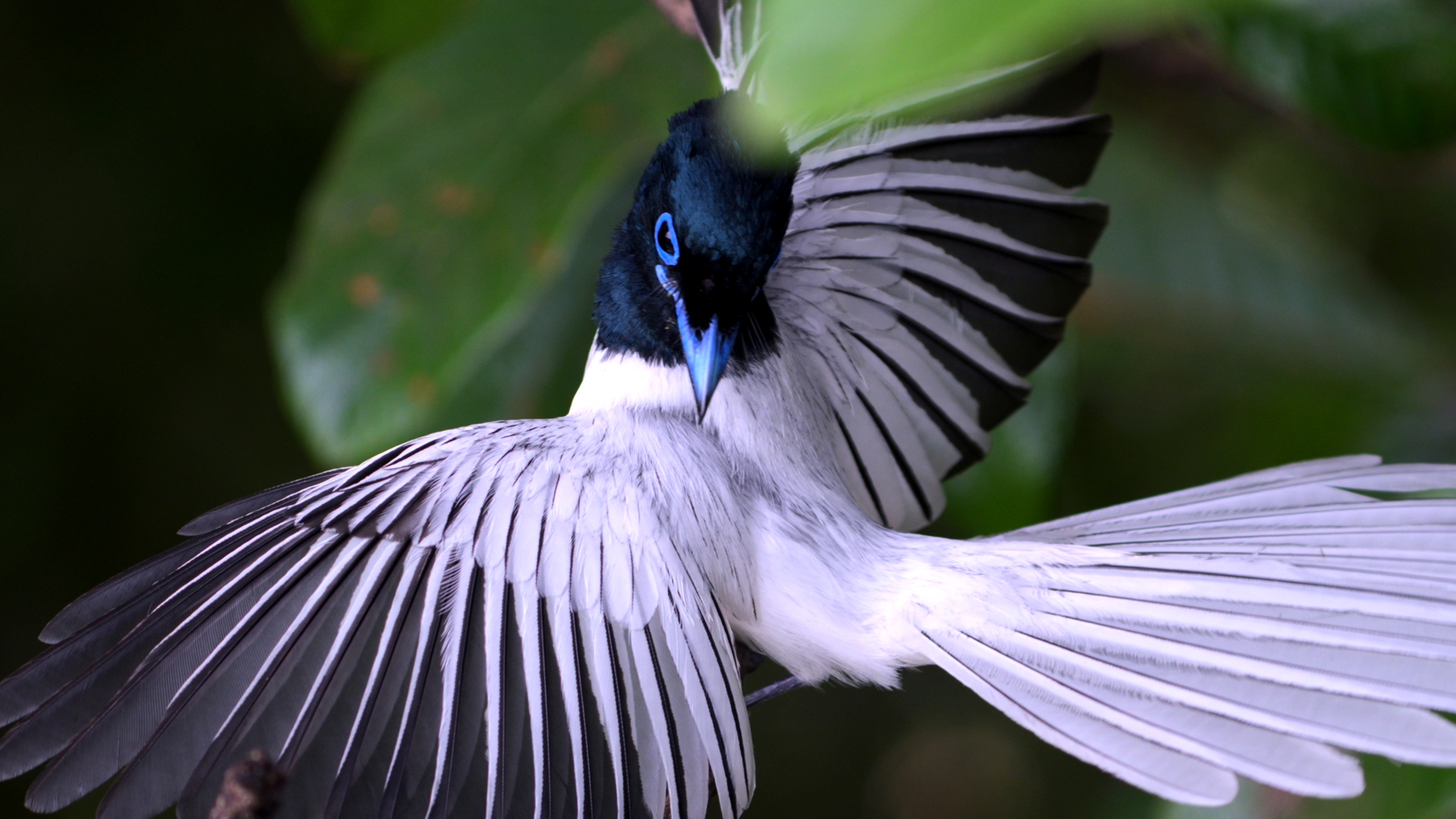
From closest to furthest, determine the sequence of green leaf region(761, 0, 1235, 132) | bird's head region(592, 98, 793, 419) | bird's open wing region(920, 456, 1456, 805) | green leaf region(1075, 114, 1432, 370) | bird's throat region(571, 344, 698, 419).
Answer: green leaf region(761, 0, 1235, 132) → bird's open wing region(920, 456, 1456, 805) → bird's head region(592, 98, 793, 419) → bird's throat region(571, 344, 698, 419) → green leaf region(1075, 114, 1432, 370)

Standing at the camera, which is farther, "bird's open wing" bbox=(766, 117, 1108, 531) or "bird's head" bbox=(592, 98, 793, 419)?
"bird's open wing" bbox=(766, 117, 1108, 531)

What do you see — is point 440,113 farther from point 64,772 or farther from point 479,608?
point 64,772

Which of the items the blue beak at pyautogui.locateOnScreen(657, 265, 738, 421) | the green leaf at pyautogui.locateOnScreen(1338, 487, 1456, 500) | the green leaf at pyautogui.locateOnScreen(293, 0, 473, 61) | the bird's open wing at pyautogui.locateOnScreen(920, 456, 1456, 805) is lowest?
the green leaf at pyautogui.locateOnScreen(1338, 487, 1456, 500)

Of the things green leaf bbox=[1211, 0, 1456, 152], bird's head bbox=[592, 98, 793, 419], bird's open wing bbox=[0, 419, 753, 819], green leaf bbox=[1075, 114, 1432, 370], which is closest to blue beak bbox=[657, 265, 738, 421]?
bird's head bbox=[592, 98, 793, 419]

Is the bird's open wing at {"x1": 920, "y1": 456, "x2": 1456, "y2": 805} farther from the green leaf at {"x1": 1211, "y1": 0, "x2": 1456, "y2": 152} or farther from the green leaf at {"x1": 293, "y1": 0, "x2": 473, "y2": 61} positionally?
the green leaf at {"x1": 293, "y1": 0, "x2": 473, "y2": 61}

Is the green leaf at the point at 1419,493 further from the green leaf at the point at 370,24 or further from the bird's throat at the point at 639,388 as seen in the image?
the green leaf at the point at 370,24

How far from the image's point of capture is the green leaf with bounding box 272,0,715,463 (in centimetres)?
134

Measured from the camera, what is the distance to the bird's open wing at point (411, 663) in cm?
81

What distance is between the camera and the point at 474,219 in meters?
1.43

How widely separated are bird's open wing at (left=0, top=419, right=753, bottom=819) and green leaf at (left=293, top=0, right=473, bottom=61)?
2.62 feet

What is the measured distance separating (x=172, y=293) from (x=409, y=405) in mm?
1151

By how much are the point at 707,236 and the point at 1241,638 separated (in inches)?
20.4

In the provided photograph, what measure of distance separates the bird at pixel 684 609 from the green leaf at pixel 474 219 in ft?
0.97

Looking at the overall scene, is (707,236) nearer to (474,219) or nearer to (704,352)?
A: (704,352)
